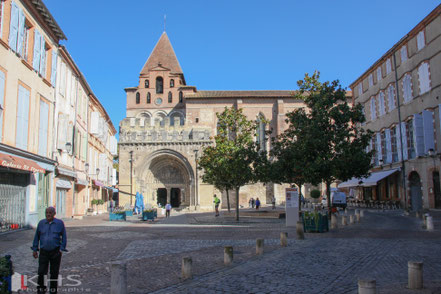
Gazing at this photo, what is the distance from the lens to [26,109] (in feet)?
50.4

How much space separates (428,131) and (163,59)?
36614 millimetres

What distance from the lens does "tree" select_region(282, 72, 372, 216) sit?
19.2 m

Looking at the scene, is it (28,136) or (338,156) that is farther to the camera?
(338,156)

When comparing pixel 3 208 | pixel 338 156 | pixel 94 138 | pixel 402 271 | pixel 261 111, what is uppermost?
pixel 261 111

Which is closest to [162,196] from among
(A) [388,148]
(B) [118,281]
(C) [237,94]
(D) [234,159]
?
(C) [237,94]

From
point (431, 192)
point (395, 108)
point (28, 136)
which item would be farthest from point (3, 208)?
point (395, 108)

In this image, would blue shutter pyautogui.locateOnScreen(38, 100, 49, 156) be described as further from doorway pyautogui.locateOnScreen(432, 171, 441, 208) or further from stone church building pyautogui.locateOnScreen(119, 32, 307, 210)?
doorway pyautogui.locateOnScreen(432, 171, 441, 208)

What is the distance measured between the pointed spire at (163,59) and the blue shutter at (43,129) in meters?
34.9

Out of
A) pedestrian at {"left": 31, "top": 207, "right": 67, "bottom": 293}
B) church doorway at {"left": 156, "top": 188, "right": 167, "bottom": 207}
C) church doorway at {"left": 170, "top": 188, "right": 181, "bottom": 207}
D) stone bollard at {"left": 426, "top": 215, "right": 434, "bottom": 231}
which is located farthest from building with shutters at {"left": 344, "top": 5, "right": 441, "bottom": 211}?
pedestrian at {"left": 31, "top": 207, "right": 67, "bottom": 293}

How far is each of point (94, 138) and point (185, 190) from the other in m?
11.5

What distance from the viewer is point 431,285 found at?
615 cm

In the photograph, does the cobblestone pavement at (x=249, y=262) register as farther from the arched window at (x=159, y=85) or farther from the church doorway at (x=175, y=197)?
the arched window at (x=159, y=85)

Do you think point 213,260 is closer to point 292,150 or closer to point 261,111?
point 292,150

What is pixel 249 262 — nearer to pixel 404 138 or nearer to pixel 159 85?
pixel 404 138
